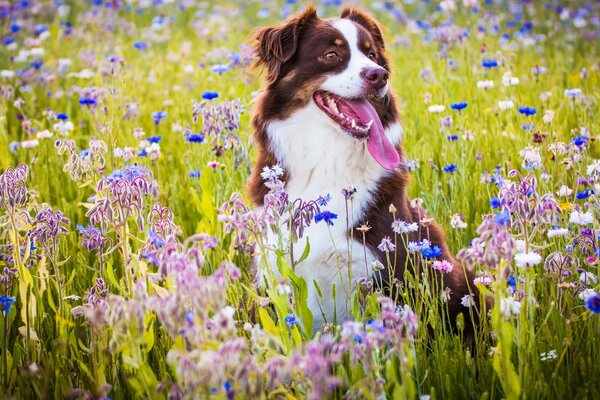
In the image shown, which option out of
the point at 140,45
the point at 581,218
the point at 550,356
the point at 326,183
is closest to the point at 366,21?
the point at 326,183

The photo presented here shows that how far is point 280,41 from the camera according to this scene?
372 cm

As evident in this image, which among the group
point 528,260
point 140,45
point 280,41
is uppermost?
point 280,41

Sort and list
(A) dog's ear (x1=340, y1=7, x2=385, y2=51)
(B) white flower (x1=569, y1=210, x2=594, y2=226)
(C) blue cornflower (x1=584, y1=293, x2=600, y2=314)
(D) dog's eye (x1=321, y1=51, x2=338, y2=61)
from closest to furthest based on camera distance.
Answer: (C) blue cornflower (x1=584, y1=293, x2=600, y2=314) → (B) white flower (x1=569, y1=210, x2=594, y2=226) → (D) dog's eye (x1=321, y1=51, x2=338, y2=61) → (A) dog's ear (x1=340, y1=7, x2=385, y2=51)

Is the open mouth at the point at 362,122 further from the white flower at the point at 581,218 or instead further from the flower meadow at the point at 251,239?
the white flower at the point at 581,218

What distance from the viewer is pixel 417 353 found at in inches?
104

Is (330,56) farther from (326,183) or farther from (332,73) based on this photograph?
(326,183)

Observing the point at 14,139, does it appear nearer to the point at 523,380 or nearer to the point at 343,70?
the point at 343,70

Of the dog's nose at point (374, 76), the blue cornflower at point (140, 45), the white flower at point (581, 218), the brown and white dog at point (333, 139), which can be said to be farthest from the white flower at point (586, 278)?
the blue cornflower at point (140, 45)

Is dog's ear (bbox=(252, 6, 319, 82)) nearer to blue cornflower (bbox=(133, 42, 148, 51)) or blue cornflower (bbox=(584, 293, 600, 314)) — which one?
blue cornflower (bbox=(584, 293, 600, 314))

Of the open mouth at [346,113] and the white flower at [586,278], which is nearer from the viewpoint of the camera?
the white flower at [586,278]

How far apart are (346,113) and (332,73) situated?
206 millimetres

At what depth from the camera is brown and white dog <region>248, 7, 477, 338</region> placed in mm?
3330

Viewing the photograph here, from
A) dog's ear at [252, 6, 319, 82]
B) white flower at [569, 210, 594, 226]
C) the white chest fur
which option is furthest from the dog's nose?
white flower at [569, 210, 594, 226]

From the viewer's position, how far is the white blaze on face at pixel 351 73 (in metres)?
3.50
